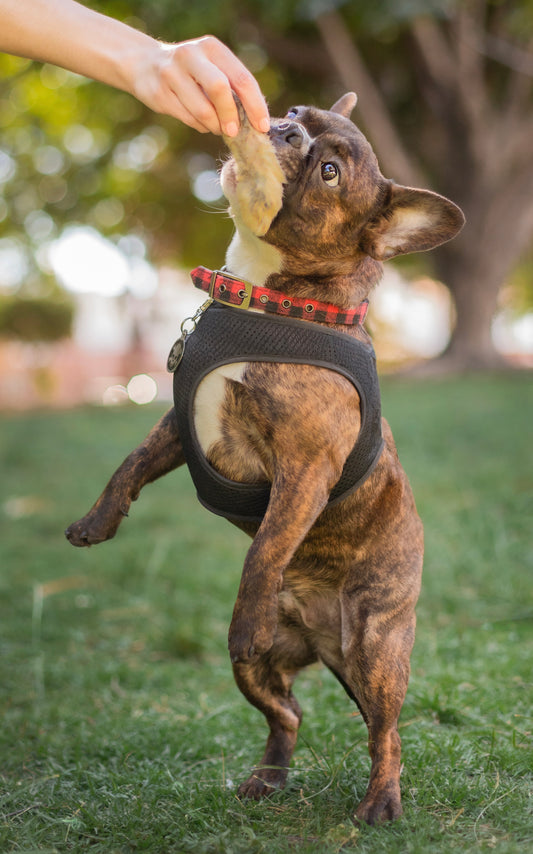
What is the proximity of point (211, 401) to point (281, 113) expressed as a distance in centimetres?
815

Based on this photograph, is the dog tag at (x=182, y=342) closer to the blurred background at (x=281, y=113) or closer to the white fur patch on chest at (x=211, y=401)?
the white fur patch on chest at (x=211, y=401)

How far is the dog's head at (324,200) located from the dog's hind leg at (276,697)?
1206 mm

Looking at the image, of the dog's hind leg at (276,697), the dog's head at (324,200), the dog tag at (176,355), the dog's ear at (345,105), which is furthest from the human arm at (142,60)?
the dog's hind leg at (276,697)

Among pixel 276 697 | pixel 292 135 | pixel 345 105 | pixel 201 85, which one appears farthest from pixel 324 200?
pixel 276 697

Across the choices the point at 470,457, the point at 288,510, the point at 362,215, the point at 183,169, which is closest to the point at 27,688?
the point at 288,510

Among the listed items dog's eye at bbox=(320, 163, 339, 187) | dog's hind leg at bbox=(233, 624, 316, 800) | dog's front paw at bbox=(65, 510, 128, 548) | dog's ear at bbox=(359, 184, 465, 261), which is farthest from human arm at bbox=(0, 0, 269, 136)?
dog's hind leg at bbox=(233, 624, 316, 800)

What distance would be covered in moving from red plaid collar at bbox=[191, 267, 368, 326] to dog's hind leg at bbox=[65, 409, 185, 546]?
1.40ft

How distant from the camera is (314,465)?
7.17 ft

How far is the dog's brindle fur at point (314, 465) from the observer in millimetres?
2186

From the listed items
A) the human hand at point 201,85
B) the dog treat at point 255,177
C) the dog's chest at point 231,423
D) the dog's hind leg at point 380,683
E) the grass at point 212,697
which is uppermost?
the human hand at point 201,85

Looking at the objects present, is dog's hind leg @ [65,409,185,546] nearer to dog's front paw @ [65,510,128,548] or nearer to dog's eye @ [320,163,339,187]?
dog's front paw @ [65,510,128,548]

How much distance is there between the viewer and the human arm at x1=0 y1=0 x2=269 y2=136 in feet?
6.69

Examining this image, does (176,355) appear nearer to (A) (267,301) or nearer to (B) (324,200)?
(A) (267,301)

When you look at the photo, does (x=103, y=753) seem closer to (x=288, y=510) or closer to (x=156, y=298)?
(x=288, y=510)
